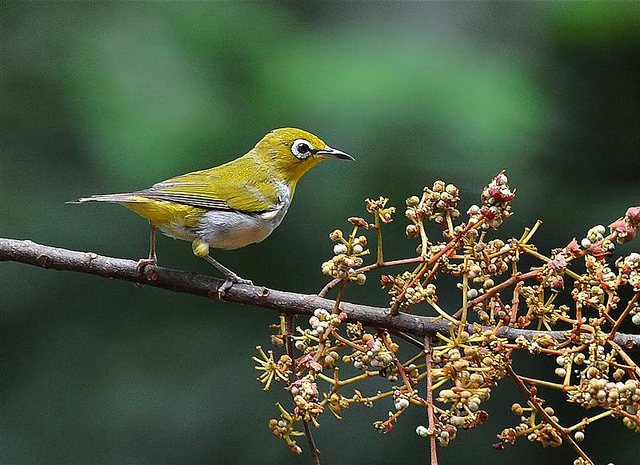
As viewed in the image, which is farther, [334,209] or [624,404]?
[334,209]

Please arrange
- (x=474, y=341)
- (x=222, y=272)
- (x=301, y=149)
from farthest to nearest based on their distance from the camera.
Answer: (x=301, y=149)
(x=222, y=272)
(x=474, y=341)

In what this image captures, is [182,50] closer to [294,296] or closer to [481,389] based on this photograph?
[294,296]

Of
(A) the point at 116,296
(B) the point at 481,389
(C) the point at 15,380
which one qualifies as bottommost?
(C) the point at 15,380

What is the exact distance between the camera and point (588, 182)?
434 centimetres

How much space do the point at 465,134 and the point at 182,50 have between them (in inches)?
53.1

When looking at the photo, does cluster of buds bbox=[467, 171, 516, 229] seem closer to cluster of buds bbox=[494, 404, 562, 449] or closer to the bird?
cluster of buds bbox=[494, 404, 562, 449]

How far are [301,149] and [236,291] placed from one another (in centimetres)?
99

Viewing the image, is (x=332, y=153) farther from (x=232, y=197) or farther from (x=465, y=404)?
(x=465, y=404)

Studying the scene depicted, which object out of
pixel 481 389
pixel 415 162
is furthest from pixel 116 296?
pixel 481 389

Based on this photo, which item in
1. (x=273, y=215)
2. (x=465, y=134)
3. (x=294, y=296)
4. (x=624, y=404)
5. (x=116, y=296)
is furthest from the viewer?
(x=116, y=296)

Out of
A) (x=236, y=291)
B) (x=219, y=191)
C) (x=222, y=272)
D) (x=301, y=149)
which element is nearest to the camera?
(x=236, y=291)

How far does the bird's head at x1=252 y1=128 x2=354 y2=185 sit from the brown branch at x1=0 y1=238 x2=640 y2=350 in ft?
2.81

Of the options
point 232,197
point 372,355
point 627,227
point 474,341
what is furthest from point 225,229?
point 627,227

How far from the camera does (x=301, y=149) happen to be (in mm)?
3025
